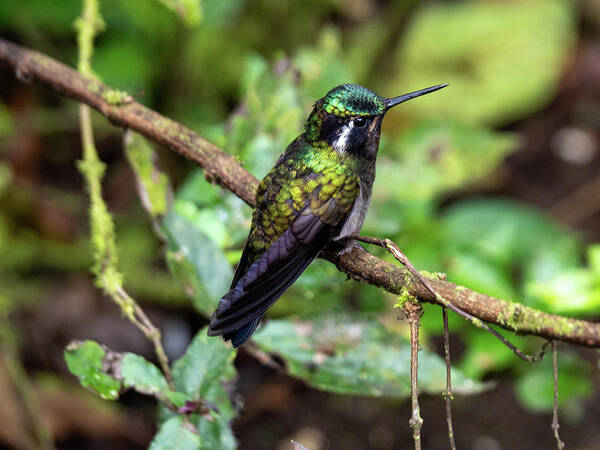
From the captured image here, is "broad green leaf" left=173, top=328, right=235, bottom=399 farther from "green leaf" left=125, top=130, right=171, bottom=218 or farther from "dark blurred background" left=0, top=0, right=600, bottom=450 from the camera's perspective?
"green leaf" left=125, top=130, right=171, bottom=218

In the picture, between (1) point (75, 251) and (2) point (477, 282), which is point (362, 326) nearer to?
(2) point (477, 282)

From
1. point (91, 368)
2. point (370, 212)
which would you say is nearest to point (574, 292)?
point (370, 212)

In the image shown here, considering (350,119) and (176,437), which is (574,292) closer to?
(350,119)

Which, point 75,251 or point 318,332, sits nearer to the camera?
point 318,332

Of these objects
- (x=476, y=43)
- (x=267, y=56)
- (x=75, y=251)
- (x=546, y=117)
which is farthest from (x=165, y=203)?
(x=546, y=117)

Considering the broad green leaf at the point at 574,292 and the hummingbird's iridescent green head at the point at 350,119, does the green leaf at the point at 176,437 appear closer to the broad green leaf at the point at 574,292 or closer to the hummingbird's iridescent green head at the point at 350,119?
the hummingbird's iridescent green head at the point at 350,119

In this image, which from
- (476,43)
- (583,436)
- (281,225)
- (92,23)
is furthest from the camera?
(476,43)

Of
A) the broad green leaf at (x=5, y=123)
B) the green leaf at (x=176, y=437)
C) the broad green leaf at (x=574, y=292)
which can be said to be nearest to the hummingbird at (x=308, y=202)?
the green leaf at (x=176, y=437)

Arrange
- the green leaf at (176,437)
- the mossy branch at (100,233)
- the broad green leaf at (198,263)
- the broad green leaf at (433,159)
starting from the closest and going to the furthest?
the green leaf at (176,437) < the mossy branch at (100,233) < the broad green leaf at (198,263) < the broad green leaf at (433,159)
